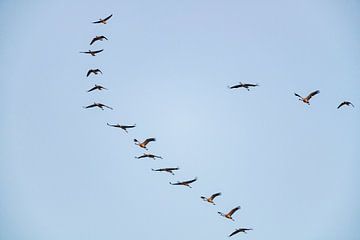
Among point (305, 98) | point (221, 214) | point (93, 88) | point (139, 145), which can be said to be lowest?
point (221, 214)

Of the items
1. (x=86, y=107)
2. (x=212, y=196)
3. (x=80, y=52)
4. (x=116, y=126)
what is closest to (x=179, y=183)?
(x=212, y=196)

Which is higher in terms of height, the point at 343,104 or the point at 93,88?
the point at 343,104

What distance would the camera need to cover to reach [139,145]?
6562cm

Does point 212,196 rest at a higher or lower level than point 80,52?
lower

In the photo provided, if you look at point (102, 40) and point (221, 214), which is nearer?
point (221, 214)

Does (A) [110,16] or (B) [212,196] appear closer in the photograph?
(B) [212,196]

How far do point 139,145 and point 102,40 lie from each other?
47.6 ft

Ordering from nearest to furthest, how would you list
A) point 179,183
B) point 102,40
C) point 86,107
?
point 179,183 → point 86,107 → point 102,40

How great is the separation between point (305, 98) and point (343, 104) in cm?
506

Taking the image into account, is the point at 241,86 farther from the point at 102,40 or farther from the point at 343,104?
the point at 102,40

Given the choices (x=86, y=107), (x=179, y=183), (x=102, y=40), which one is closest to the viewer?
(x=179, y=183)

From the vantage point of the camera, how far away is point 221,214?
6238cm

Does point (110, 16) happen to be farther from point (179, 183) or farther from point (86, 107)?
point (179, 183)

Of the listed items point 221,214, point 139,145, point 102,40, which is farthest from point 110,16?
point 221,214
